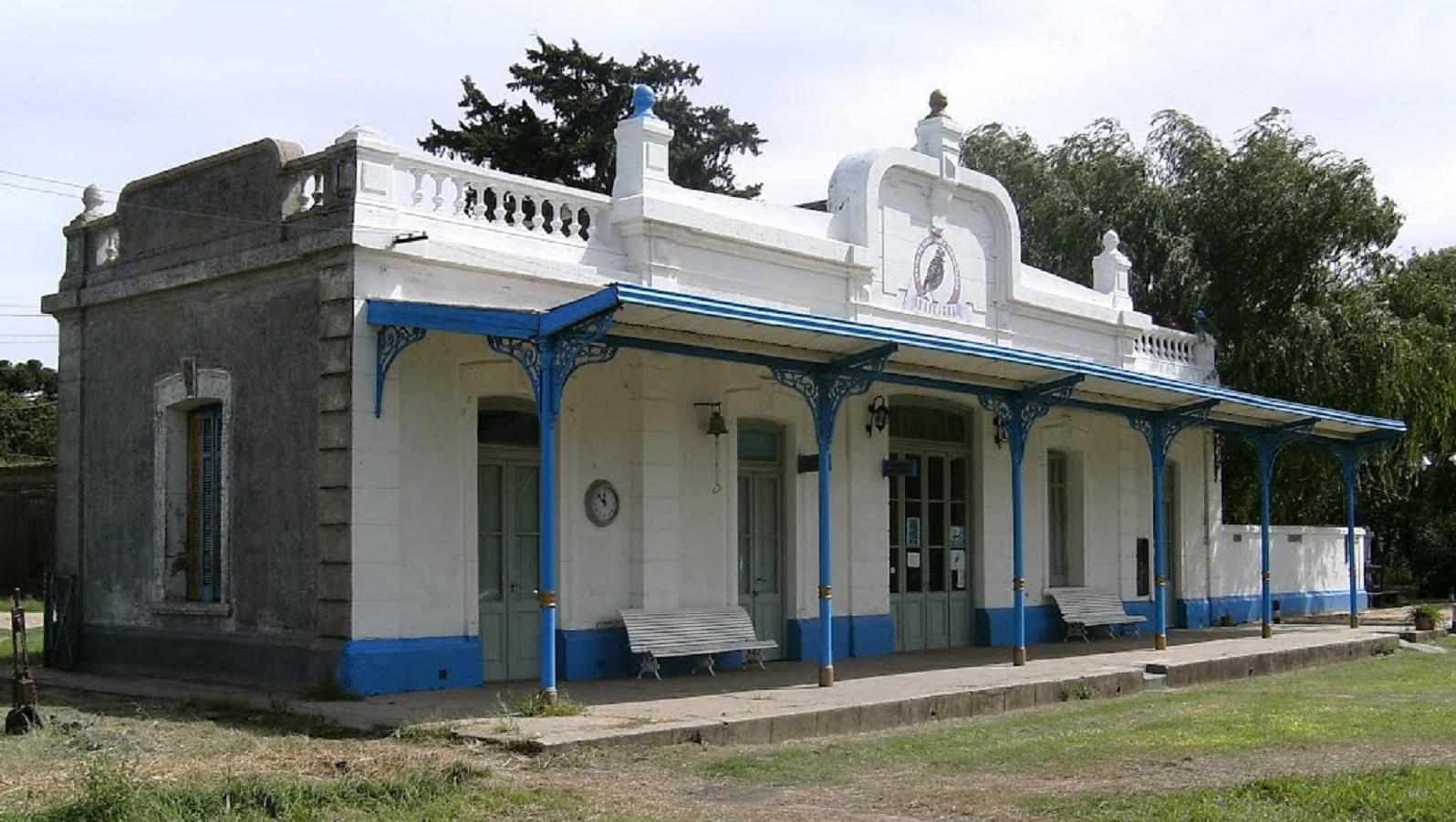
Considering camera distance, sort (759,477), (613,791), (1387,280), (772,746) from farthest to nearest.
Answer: (1387,280) < (759,477) < (772,746) < (613,791)

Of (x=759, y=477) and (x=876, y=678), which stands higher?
(x=759, y=477)

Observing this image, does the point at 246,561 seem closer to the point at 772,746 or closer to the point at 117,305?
the point at 117,305

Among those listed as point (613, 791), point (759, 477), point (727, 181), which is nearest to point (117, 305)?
point (759, 477)

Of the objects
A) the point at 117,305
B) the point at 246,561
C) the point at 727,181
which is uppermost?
the point at 727,181

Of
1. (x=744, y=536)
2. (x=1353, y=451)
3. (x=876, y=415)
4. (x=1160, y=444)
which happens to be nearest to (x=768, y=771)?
(x=744, y=536)

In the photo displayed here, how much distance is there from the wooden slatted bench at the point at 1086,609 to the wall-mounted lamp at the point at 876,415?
3897 millimetres

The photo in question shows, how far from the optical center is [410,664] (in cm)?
1188

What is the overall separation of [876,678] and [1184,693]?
2.90m

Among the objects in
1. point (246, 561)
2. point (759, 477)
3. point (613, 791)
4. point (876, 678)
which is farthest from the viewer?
point (759, 477)

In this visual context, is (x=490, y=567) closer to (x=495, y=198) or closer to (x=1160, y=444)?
(x=495, y=198)

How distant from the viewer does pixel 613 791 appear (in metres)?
8.38

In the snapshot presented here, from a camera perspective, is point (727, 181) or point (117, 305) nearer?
point (117, 305)

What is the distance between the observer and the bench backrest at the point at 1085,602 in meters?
18.8

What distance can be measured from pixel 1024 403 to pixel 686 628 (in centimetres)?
417
